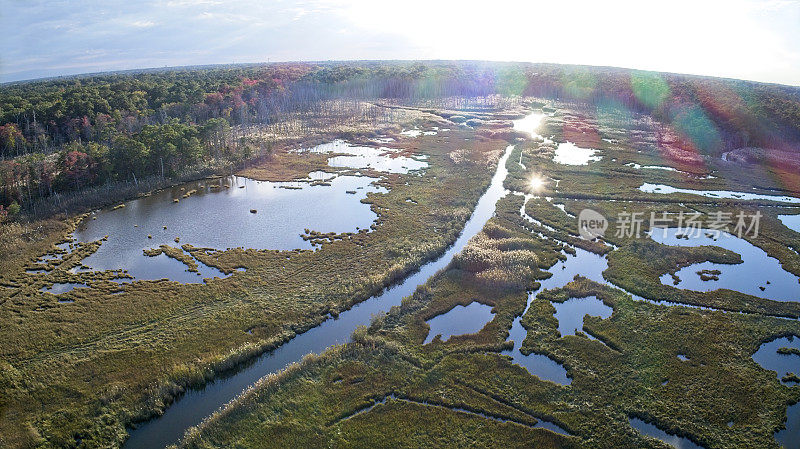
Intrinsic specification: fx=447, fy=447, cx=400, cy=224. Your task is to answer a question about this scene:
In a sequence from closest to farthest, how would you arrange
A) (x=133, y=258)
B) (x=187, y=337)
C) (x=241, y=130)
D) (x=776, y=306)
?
(x=187, y=337), (x=776, y=306), (x=133, y=258), (x=241, y=130)

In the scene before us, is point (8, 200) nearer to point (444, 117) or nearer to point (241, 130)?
point (241, 130)

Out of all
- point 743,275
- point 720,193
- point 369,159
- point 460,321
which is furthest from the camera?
point 369,159

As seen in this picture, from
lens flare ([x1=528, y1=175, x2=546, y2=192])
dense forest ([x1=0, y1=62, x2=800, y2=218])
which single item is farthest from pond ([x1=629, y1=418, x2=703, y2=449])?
dense forest ([x1=0, y1=62, x2=800, y2=218])

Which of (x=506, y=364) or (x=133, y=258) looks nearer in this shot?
(x=506, y=364)

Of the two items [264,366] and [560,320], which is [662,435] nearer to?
[560,320]

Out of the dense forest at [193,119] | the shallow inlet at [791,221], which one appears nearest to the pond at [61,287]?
the dense forest at [193,119]

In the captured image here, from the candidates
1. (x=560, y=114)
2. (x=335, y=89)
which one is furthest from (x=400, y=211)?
(x=335, y=89)

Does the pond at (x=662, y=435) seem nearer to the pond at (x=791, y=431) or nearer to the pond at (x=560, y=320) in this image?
the pond at (x=560, y=320)

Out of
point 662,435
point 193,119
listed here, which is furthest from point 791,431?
point 193,119
